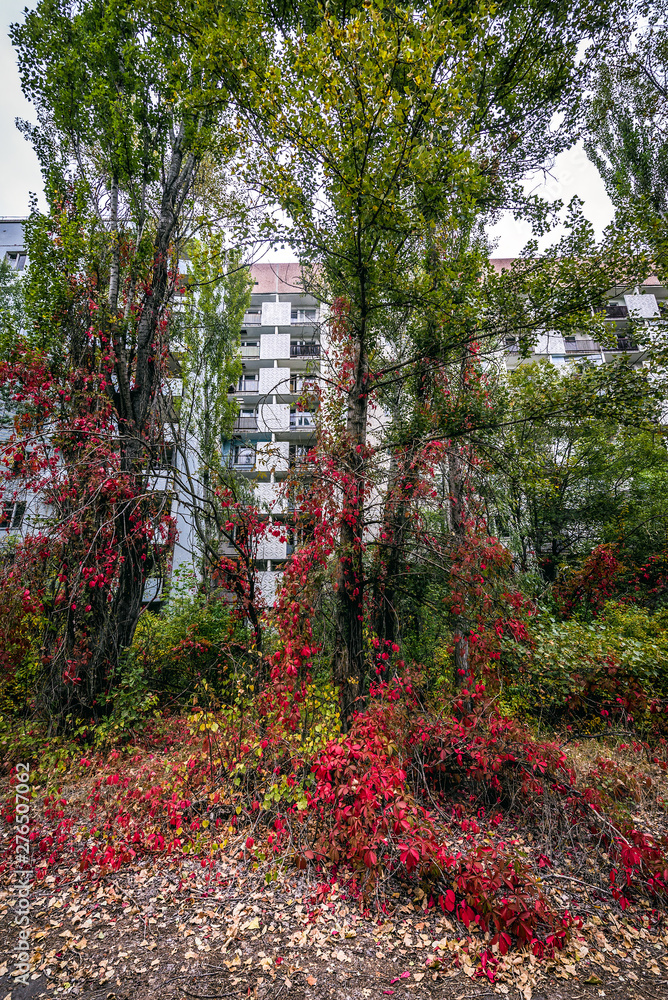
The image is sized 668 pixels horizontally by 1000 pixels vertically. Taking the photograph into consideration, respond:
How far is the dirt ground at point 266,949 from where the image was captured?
129 inches

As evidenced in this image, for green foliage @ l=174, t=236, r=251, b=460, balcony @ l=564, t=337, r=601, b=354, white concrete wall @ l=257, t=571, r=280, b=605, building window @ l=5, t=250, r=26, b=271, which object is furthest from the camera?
balcony @ l=564, t=337, r=601, b=354

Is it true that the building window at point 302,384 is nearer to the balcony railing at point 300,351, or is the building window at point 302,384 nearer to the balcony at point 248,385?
the balcony at point 248,385

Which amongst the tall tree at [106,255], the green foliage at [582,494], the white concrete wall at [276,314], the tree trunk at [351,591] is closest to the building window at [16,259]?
the white concrete wall at [276,314]

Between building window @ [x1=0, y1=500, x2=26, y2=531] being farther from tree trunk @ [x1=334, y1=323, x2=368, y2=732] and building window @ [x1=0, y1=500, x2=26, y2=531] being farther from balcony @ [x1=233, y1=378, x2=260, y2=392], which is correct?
balcony @ [x1=233, y1=378, x2=260, y2=392]

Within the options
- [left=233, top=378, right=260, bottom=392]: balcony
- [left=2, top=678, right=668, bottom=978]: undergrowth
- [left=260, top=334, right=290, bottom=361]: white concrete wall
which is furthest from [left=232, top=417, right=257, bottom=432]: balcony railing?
[left=2, top=678, right=668, bottom=978]: undergrowth

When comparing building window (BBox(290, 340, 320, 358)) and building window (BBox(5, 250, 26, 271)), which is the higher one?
building window (BBox(5, 250, 26, 271))

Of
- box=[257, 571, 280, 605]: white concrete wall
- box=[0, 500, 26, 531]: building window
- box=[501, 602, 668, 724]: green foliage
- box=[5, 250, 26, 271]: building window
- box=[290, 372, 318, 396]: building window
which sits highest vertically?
box=[5, 250, 26, 271]: building window

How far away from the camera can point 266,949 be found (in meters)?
3.61

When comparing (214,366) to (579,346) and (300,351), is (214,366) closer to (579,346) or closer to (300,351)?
(300,351)

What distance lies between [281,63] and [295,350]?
21.3m

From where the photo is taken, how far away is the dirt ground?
129 inches

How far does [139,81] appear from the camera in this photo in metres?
7.52

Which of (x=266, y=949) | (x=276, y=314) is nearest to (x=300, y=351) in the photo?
(x=276, y=314)

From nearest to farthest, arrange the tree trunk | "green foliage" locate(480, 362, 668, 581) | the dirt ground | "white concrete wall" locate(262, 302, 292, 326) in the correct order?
the dirt ground
the tree trunk
"green foliage" locate(480, 362, 668, 581)
"white concrete wall" locate(262, 302, 292, 326)
